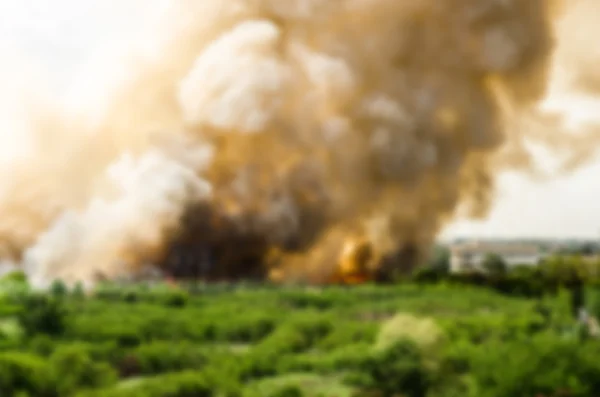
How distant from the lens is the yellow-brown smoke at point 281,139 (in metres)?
9.51

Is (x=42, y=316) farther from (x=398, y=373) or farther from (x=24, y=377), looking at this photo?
(x=398, y=373)

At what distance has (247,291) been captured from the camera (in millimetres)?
9133

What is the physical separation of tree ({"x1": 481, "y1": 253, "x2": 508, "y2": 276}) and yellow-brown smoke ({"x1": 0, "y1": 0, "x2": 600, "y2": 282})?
0.76 metres

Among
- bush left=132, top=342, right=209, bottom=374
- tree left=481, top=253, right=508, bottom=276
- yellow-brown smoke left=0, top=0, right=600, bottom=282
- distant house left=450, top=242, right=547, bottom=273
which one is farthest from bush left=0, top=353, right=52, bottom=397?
tree left=481, top=253, right=508, bottom=276

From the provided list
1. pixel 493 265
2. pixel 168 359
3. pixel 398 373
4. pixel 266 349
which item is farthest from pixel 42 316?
pixel 493 265

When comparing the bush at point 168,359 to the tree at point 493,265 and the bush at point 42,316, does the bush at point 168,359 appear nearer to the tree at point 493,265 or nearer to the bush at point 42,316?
the bush at point 42,316

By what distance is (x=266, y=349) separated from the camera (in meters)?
7.22

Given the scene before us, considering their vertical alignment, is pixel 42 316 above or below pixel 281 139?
below

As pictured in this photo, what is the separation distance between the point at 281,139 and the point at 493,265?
332 cm

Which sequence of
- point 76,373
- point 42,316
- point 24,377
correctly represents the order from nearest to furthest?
1. point 24,377
2. point 76,373
3. point 42,316

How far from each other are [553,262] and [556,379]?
463 cm

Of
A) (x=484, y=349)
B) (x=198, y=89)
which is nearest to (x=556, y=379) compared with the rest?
(x=484, y=349)

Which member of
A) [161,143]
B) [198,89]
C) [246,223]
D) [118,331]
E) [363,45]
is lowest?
[118,331]

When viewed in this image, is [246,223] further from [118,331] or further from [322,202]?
[118,331]
